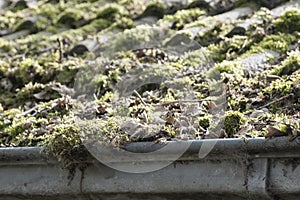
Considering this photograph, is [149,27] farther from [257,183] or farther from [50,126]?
[257,183]

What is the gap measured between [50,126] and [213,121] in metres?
0.91

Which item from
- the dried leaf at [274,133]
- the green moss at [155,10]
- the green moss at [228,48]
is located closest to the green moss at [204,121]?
the dried leaf at [274,133]

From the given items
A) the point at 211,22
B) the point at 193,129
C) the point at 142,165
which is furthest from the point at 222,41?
the point at 142,165

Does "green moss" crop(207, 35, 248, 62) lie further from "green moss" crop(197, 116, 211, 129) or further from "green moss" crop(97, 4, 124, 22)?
"green moss" crop(97, 4, 124, 22)

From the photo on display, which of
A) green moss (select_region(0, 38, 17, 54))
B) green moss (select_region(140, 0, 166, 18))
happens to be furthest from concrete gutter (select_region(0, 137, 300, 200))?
green moss (select_region(140, 0, 166, 18))

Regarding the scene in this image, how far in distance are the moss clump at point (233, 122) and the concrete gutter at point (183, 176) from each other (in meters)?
0.25

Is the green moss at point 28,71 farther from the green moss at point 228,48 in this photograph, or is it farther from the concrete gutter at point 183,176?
the concrete gutter at point 183,176

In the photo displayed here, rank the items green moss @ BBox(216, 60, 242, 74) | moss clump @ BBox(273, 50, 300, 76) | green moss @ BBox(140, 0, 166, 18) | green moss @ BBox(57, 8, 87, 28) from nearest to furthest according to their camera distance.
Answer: moss clump @ BBox(273, 50, 300, 76) < green moss @ BBox(216, 60, 242, 74) < green moss @ BBox(140, 0, 166, 18) < green moss @ BBox(57, 8, 87, 28)

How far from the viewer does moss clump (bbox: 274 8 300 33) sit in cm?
392

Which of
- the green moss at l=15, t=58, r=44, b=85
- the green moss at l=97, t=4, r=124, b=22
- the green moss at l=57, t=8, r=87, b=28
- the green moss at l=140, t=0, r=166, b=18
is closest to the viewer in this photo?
the green moss at l=15, t=58, r=44, b=85

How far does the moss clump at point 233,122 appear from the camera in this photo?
2664 millimetres

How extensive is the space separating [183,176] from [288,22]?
1.83 m

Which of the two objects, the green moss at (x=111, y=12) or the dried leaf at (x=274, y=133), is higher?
the dried leaf at (x=274, y=133)

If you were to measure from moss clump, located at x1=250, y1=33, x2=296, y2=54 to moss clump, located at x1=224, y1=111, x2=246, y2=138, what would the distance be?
101 centimetres
